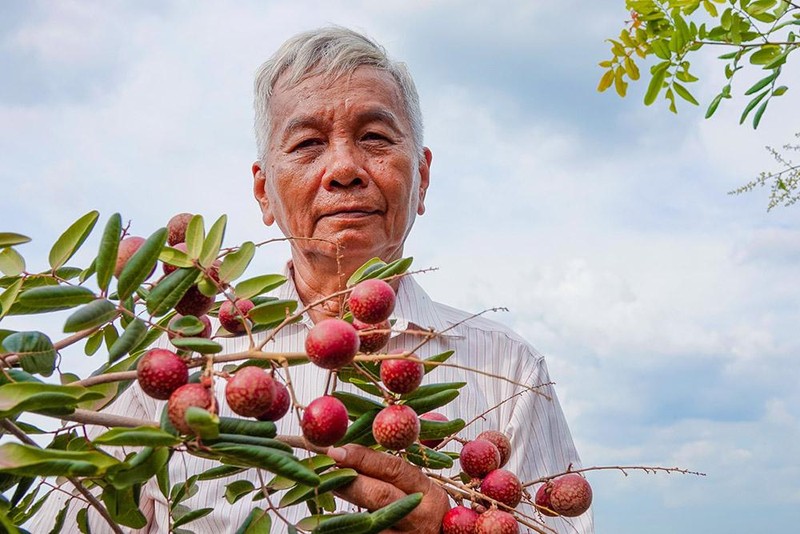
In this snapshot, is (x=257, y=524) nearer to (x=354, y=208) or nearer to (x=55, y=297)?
(x=55, y=297)

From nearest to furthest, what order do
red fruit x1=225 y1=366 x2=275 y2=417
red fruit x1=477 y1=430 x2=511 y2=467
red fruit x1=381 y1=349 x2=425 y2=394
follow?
red fruit x1=225 y1=366 x2=275 y2=417 < red fruit x1=381 y1=349 x2=425 y2=394 < red fruit x1=477 y1=430 x2=511 y2=467

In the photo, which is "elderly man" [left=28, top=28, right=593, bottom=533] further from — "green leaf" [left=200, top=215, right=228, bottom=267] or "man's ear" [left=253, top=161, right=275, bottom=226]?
"green leaf" [left=200, top=215, right=228, bottom=267]

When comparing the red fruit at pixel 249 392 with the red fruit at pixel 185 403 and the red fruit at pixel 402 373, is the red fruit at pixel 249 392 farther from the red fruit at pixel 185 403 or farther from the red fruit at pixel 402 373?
the red fruit at pixel 402 373

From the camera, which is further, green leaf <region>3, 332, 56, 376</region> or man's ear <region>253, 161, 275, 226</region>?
man's ear <region>253, 161, 275, 226</region>

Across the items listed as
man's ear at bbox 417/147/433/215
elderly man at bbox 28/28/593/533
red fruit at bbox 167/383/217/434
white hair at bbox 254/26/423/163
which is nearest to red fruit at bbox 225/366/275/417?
red fruit at bbox 167/383/217/434

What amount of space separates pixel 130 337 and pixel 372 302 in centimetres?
33

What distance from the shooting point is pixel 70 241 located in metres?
1.24

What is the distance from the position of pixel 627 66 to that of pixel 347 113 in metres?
1.01

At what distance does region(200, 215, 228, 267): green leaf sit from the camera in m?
1.16

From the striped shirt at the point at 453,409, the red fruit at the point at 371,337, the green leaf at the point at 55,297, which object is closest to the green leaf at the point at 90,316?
the green leaf at the point at 55,297

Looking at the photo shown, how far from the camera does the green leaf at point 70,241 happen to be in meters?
1.24

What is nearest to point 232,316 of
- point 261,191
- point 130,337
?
point 130,337

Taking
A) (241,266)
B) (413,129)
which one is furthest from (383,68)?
(241,266)

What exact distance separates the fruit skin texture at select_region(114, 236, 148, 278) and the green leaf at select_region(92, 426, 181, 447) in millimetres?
319
